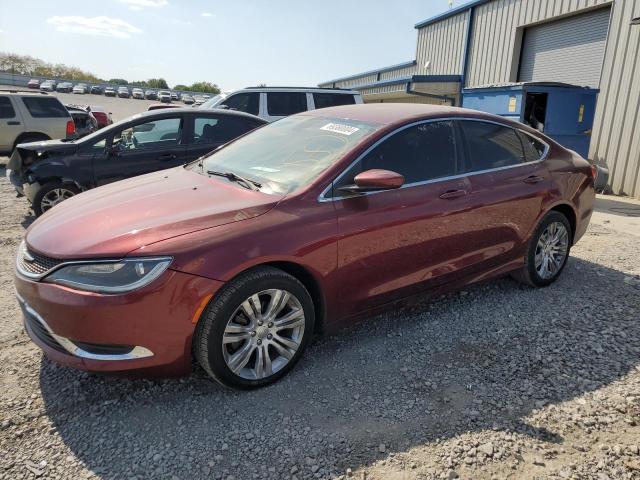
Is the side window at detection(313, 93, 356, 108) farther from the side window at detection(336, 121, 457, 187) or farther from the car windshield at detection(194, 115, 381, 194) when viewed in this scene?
the side window at detection(336, 121, 457, 187)

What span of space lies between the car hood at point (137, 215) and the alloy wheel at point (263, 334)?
0.51 m

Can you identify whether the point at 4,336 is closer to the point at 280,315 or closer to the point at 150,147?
the point at 280,315

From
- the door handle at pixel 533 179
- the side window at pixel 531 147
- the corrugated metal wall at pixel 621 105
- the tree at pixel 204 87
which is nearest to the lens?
the door handle at pixel 533 179

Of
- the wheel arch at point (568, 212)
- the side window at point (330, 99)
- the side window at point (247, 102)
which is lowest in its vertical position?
the wheel arch at point (568, 212)

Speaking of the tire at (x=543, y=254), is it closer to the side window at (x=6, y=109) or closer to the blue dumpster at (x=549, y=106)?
the blue dumpster at (x=549, y=106)

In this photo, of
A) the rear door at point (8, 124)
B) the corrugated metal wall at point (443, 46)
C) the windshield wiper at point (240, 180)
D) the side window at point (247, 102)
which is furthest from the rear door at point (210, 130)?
the corrugated metal wall at point (443, 46)

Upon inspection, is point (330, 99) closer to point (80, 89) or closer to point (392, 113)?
point (392, 113)

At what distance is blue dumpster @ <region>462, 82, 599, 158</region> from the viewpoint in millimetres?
9703

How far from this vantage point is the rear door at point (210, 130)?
22.0ft

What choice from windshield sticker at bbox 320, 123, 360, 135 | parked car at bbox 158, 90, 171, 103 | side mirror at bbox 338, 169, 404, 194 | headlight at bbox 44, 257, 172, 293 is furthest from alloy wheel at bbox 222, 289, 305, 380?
parked car at bbox 158, 90, 171, 103

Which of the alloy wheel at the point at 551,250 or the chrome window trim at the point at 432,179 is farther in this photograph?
the alloy wheel at the point at 551,250

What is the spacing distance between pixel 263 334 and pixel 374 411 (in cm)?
77

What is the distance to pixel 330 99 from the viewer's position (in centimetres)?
1073

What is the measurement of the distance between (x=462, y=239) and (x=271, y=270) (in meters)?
1.65
